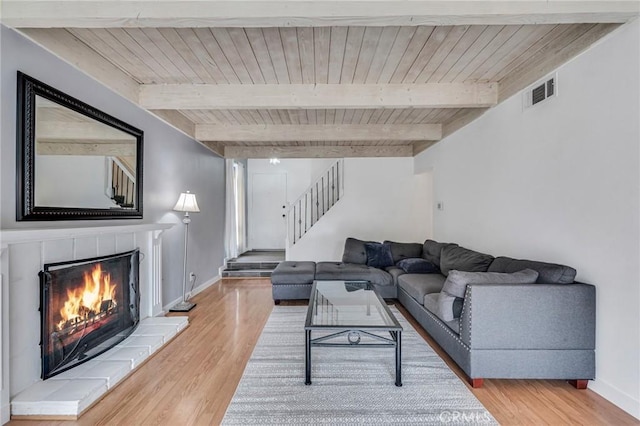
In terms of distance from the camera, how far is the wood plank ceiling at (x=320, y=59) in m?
2.23

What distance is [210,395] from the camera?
7.10 ft

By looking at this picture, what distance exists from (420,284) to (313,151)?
3557 mm

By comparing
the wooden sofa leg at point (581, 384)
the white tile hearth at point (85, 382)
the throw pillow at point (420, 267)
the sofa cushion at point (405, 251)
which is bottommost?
the wooden sofa leg at point (581, 384)

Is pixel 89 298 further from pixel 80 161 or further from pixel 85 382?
pixel 80 161

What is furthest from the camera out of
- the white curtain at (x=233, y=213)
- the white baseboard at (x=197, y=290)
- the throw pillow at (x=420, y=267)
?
the white curtain at (x=233, y=213)

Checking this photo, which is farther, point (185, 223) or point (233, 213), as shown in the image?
point (233, 213)

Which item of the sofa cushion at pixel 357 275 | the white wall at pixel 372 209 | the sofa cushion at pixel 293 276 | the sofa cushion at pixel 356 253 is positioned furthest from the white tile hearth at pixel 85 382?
the white wall at pixel 372 209

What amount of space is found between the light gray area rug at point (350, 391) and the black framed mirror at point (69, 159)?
191cm

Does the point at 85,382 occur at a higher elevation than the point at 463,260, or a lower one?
lower

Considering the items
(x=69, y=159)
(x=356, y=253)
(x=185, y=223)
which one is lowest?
(x=356, y=253)

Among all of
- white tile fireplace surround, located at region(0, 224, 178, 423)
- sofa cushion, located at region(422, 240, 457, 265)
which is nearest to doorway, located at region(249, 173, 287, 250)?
sofa cushion, located at region(422, 240, 457, 265)

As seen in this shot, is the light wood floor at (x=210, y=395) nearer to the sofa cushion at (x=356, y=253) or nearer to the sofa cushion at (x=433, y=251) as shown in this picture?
the sofa cushion at (x=433, y=251)

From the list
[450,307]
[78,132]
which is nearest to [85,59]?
[78,132]

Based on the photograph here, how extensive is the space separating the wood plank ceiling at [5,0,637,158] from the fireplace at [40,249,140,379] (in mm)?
1662
